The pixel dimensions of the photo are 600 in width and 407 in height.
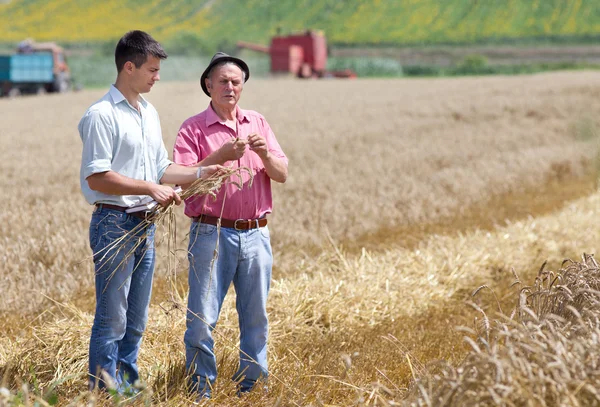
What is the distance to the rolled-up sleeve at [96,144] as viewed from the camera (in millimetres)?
3740

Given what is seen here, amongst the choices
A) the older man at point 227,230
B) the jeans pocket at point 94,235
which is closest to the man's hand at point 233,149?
the older man at point 227,230

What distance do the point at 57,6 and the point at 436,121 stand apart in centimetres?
11058

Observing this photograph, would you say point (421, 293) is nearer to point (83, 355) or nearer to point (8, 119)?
point (83, 355)

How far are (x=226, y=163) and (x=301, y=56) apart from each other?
160 ft

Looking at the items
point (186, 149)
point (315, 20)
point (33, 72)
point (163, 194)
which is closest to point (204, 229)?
point (163, 194)

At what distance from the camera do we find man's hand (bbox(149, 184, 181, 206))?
383 centimetres

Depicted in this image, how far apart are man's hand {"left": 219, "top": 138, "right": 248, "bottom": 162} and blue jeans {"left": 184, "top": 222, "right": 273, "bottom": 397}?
40 centimetres

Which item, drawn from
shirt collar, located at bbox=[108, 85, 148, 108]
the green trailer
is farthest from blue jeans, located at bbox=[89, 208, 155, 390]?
the green trailer

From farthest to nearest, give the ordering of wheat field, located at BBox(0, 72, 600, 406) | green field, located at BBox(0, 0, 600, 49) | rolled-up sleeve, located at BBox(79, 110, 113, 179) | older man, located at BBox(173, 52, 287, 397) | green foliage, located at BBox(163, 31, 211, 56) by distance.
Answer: green field, located at BBox(0, 0, 600, 49), green foliage, located at BBox(163, 31, 211, 56), wheat field, located at BBox(0, 72, 600, 406), older man, located at BBox(173, 52, 287, 397), rolled-up sleeve, located at BBox(79, 110, 113, 179)

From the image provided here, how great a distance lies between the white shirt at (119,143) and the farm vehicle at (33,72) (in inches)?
1333

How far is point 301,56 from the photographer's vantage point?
171ft

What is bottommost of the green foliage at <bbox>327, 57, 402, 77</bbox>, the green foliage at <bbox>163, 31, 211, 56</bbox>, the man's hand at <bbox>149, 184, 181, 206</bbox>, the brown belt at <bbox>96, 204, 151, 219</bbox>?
the green foliage at <bbox>327, 57, 402, 77</bbox>

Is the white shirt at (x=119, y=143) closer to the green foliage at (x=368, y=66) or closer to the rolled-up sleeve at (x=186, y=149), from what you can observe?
the rolled-up sleeve at (x=186, y=149)

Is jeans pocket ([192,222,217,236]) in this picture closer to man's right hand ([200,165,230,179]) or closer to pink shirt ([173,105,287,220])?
pink shirt ([173,105,287,220])
